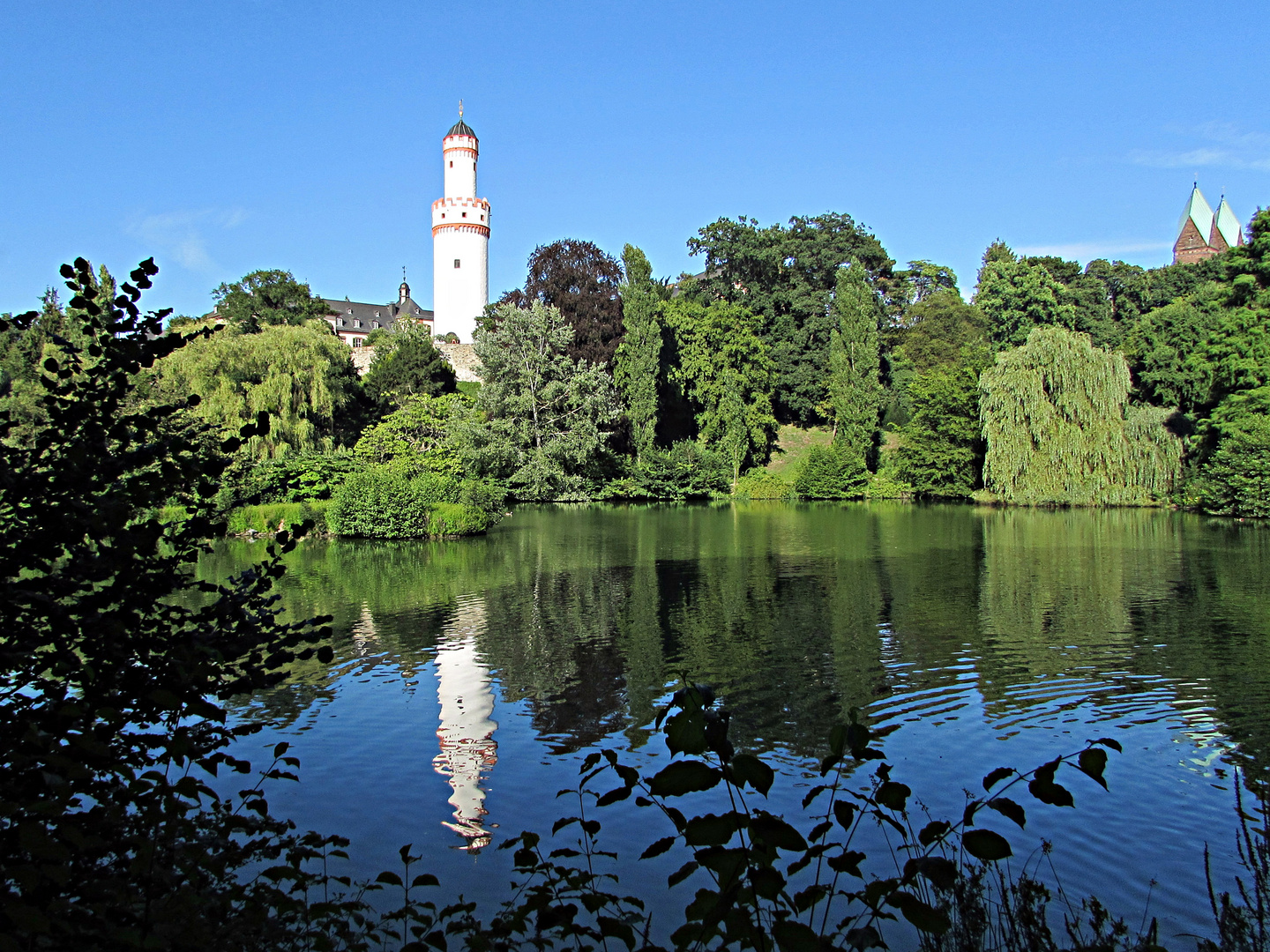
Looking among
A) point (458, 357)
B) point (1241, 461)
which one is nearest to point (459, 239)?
point (458, 357)

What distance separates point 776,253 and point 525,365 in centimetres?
2091

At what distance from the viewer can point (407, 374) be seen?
4341cm

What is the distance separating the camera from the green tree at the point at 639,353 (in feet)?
142

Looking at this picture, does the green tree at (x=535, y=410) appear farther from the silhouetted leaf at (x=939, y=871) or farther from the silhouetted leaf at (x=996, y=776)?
the silhouetted leaf at (x=939, y=871)

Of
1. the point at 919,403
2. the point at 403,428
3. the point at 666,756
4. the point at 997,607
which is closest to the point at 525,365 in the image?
the point at 403,428

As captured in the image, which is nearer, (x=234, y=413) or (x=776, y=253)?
(x=234, y=413)

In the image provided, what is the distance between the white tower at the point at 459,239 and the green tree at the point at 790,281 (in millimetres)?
20306

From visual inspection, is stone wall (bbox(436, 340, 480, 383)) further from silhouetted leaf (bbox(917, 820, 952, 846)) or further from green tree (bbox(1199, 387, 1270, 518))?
silhouetted leaf (bbox(917, 820, 952, 846))

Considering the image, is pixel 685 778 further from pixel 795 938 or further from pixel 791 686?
pixel 791 686

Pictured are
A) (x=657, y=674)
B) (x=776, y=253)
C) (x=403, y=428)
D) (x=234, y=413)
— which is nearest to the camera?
(x=657, y=674)

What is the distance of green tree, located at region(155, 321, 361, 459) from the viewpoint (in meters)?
30.2

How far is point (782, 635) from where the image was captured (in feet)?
38.0

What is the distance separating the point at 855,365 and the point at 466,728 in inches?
1616

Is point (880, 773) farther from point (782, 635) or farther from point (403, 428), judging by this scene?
point (403, 428)
